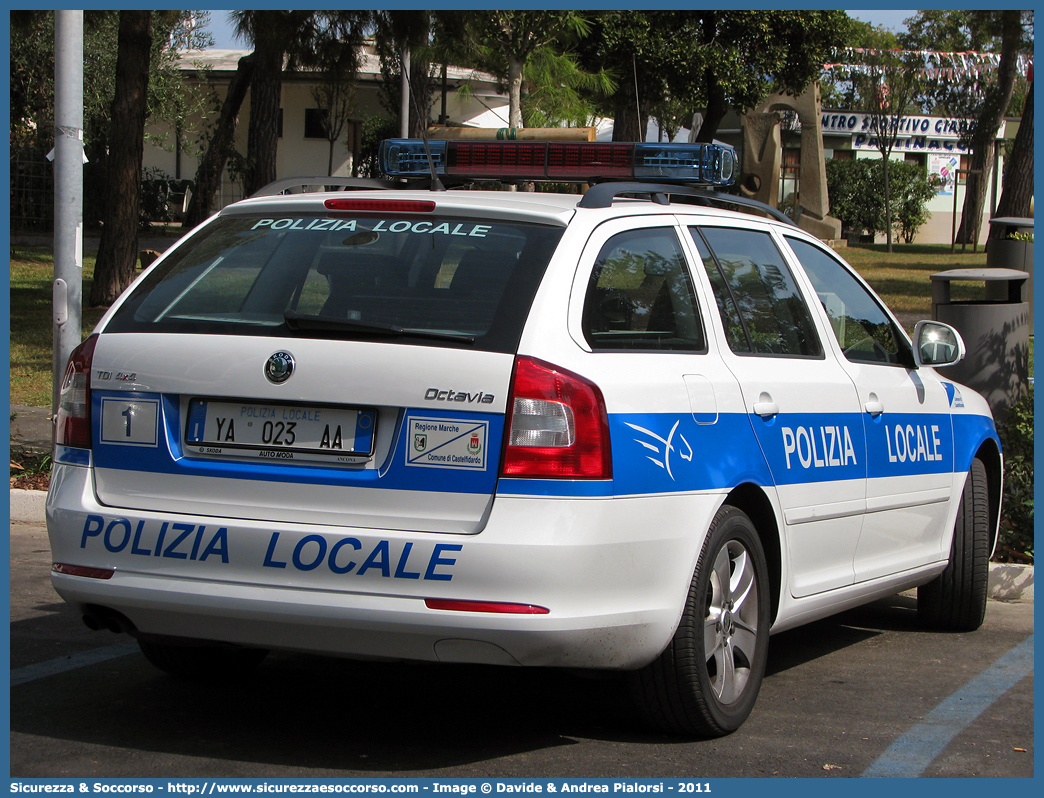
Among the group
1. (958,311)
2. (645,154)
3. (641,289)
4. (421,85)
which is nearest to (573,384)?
(641,289)

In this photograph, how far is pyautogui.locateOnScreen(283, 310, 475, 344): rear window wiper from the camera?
146 inches

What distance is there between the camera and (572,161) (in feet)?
17.1

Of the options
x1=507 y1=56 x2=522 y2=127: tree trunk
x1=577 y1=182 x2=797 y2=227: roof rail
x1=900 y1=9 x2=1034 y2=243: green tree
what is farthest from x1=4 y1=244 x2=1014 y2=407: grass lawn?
x1=577 y1=182 x2=797 y2=227: roof rail

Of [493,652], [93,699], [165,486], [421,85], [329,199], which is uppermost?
[421,85]

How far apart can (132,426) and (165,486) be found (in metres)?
0.22

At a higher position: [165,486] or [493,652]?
[165,486]

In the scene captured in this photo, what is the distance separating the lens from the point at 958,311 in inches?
330

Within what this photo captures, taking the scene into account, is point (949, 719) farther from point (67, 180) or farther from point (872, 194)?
point (872, 194)

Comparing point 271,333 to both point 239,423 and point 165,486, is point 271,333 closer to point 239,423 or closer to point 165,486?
point 239,423

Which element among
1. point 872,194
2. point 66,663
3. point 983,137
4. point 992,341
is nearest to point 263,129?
point 992,341

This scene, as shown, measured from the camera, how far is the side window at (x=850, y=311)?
5234 millimetres

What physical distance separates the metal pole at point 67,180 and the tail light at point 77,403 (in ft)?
11.8

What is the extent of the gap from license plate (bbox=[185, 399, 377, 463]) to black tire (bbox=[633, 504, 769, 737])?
1.09m

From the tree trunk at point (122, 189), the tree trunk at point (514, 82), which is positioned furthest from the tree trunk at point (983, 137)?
the tree trunk at point (122, 189)
